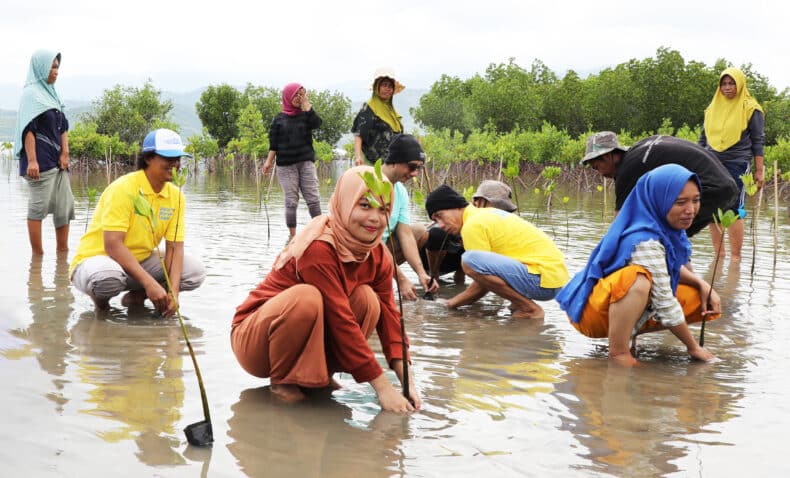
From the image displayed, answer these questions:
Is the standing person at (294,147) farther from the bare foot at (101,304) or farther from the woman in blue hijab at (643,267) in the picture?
the woman in blue hijab at (643,267)

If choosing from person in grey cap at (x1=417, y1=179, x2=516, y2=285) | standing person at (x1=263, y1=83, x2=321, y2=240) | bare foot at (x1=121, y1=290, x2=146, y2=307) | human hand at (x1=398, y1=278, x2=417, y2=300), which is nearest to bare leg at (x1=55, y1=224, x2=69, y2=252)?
standing person at (x1=263, y1=83, x2=321, y2=240)

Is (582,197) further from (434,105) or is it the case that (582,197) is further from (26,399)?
(434,105)

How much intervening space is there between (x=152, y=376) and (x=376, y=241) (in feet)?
4.27

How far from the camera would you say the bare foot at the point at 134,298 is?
4.99 m

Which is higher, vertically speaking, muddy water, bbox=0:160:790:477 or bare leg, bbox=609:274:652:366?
bare leg, bbox=609:274:652:366

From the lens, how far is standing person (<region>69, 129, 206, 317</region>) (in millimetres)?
4438

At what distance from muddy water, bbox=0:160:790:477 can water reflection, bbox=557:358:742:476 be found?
0.01m

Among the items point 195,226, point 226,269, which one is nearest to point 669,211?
point 226,269

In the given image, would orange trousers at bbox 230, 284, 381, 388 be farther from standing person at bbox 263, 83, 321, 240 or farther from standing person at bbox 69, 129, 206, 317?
standing person at bbox 263, 83, 321, 240

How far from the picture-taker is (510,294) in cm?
511

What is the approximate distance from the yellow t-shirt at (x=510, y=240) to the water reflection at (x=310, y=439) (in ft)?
7.12

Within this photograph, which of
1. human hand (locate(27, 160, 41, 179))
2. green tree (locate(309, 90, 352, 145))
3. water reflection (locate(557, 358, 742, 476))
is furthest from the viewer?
green tree (locate(309, 90, 352, 145))

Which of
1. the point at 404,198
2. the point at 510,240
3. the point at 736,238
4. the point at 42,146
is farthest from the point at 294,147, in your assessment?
the point at 736,238

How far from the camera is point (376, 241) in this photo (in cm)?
305
